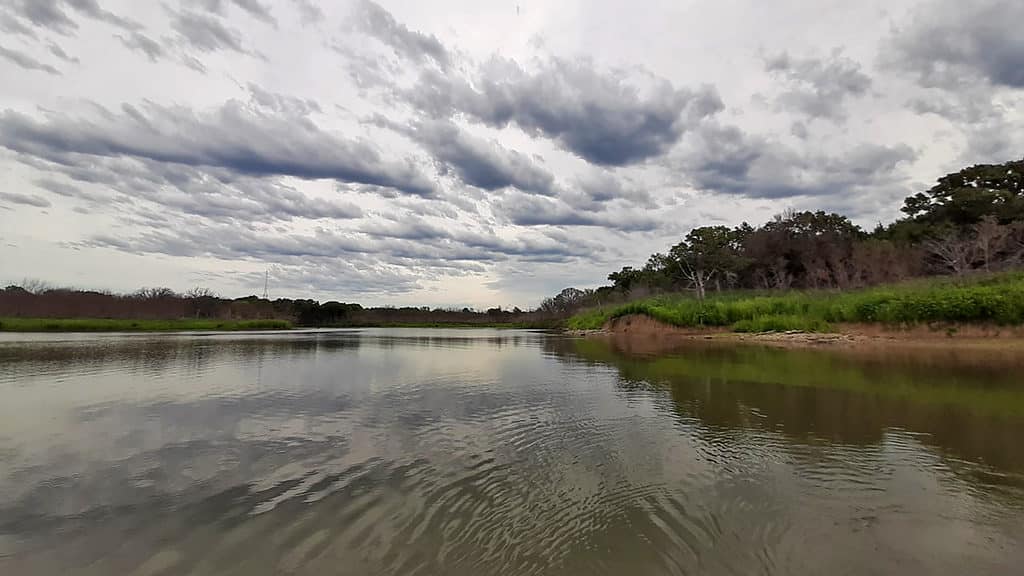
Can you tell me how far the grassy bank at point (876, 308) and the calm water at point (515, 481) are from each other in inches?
513

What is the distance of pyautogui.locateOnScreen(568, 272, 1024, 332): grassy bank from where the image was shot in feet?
68.4

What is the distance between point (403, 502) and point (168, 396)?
843cm

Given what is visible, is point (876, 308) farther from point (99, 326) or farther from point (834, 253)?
point (99, 326)

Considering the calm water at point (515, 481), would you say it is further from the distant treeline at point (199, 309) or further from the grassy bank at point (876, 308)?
the distant treeline at point (199, 309)

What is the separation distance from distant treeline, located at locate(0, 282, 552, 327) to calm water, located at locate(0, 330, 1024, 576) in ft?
252

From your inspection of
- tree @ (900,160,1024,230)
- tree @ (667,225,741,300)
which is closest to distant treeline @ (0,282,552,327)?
tree @ (667,225,741,300)

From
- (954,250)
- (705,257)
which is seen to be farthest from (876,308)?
(705,257)

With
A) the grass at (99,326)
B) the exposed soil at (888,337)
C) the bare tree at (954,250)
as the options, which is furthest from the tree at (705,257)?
the grass at (99,326)

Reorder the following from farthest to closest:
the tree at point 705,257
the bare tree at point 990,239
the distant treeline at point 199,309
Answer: the distant treeline at point 199,309, the tree at point 705,257, the bare tree at point 990,239

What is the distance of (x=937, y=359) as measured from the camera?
1620 cm

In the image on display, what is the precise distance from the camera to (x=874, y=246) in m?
39.0

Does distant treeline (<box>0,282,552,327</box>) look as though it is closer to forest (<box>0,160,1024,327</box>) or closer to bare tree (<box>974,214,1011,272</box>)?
forest (<box>0,160,1024,327</box>)

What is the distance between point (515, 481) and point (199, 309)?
99065mm

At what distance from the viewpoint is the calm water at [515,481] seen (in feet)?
11.5
